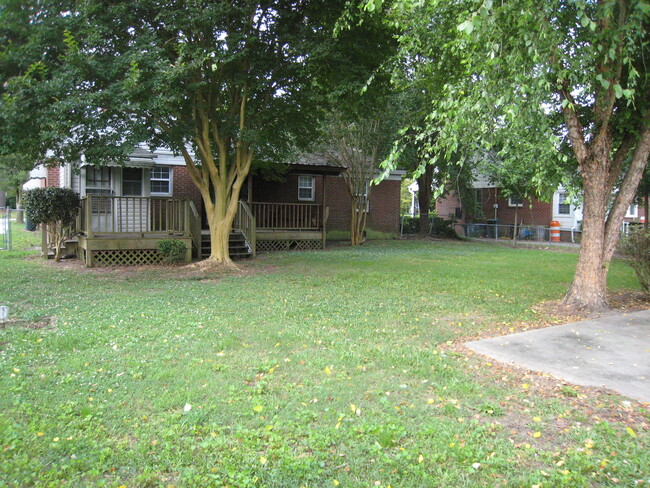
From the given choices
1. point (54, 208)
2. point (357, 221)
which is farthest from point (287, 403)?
point (357, 221)

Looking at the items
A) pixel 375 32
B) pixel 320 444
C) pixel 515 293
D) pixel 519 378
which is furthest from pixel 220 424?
pixel 375 32

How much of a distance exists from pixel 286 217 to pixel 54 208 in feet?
25.2

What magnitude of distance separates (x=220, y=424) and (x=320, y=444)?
0.81 m

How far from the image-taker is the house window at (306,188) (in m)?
21.1

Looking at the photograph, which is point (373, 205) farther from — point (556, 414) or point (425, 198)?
point (556, 414)

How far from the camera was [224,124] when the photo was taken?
39.3 ft

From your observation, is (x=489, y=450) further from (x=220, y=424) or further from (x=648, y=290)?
(x=648, y=290)

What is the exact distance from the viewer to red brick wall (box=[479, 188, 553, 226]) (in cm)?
2892

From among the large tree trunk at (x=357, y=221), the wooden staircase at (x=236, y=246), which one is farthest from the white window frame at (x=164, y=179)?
the large tree trunk at (x=357, y=221)

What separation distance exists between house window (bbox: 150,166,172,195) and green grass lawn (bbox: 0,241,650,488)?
1030cm

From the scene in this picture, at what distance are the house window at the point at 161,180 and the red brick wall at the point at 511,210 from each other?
19.4 metres

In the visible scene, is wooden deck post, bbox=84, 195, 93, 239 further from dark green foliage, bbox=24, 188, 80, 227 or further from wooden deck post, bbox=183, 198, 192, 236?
wooden deck post, bbox=183, 198, 192, 236

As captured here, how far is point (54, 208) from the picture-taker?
1340 cm

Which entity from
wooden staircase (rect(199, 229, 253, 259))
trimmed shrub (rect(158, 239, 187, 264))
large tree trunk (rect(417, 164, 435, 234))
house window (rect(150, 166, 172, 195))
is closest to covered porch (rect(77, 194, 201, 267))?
trimmed shrub (rect(158, 239, 187, 264))
